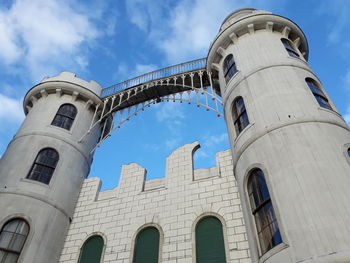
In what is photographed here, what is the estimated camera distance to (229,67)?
51.1 feet

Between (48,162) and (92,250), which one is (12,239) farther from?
(48,162)

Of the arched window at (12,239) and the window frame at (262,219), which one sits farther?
the arched window at (12,239)

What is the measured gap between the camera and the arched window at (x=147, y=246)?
12.7m

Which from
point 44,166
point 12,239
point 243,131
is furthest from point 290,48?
point 12,239

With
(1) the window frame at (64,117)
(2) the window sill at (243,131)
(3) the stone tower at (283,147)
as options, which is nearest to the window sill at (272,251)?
(3) the stone tower at (283,147)

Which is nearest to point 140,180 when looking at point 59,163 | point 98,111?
point 59,163

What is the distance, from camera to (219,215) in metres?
12.7

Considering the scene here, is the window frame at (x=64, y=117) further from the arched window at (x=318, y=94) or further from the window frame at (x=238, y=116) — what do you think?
the arched window at (x=318, y=94)

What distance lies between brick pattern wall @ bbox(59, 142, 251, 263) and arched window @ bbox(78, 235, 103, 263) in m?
0.23

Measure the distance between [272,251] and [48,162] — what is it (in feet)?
40.5

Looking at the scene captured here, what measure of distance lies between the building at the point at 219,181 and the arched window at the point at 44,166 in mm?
61

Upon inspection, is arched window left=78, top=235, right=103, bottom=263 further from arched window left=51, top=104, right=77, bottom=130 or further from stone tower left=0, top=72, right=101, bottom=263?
arched window left=51, top=104, right=77, bottom=130

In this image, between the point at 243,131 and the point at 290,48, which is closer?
the point at 243,131

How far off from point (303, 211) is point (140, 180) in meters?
9.34
